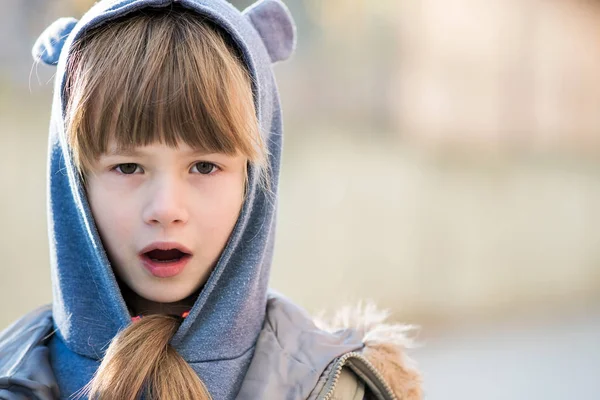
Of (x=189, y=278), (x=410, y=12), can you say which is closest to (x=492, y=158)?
(x=410, y=12)

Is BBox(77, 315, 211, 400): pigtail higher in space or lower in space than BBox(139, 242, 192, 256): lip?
lower

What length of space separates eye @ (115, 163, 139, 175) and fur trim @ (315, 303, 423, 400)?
15.3 inches

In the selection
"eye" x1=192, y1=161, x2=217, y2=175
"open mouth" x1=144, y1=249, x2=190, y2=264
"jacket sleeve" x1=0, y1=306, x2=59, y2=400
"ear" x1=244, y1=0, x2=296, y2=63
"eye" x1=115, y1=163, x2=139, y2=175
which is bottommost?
"jacket sleeve" x1=0, y1=306, x2=59, y2=400

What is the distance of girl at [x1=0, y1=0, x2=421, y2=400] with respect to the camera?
3.30 feet

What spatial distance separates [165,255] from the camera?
106 centimetres

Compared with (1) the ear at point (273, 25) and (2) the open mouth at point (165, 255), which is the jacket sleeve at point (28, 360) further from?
(1) the ear at point (273, 25)

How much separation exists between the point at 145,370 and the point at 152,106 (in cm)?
32

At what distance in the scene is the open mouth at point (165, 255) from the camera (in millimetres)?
1059

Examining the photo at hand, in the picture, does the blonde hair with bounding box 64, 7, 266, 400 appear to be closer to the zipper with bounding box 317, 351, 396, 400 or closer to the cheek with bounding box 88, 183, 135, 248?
the cheek with bounding box 88, 183, 135, 248

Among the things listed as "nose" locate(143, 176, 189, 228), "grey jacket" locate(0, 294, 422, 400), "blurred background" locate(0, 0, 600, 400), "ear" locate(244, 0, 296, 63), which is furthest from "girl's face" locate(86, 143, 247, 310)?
"blurred background" locate(0, 0, 600, 400)

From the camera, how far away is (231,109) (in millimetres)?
1022

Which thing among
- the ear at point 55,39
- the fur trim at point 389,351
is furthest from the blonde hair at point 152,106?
the fur trim at point 389,351

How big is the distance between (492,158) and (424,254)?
0.74 metres

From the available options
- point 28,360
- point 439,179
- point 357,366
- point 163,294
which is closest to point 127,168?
point 163,294
